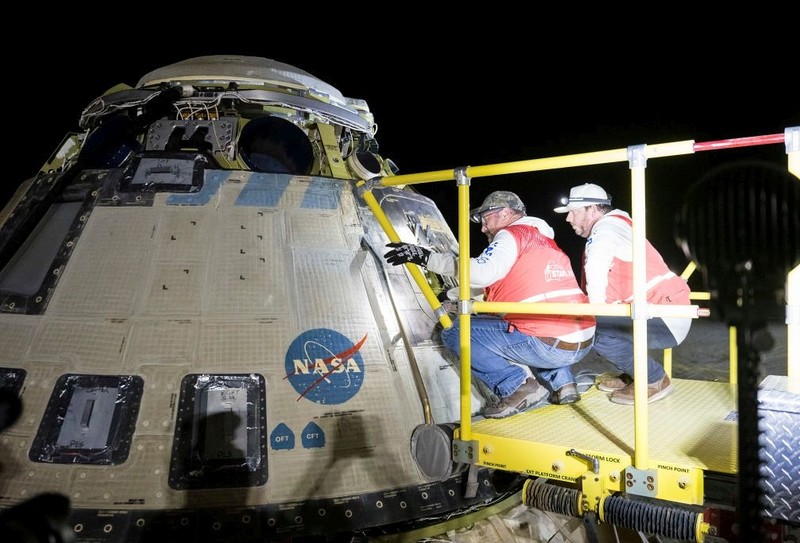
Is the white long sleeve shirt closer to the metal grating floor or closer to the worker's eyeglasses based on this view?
the worker's eyeglasses

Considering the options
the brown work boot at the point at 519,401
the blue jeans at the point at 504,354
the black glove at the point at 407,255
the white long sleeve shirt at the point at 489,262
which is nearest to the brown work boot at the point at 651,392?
the blue jeans at the point at 504,354

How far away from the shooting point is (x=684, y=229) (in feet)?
4.67

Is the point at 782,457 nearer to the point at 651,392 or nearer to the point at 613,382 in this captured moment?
the point at 651,392

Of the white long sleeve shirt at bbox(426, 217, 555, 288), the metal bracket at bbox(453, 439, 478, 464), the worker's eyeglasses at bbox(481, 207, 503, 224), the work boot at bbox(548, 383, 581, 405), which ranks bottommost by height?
the metal bracket at bbox(453, 439, 478, 464)

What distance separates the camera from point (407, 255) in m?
3.47

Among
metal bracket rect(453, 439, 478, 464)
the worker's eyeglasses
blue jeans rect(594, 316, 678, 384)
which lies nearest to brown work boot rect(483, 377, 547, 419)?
metal bracket rect(453, 439, 478, 464)

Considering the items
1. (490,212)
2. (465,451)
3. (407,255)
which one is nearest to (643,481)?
(465,451)

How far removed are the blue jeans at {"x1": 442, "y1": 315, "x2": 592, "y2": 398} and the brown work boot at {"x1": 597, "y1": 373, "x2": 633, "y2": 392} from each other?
0.49 meters

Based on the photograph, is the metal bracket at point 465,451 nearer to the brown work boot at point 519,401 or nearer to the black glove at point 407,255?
the brown work boot at point 519,401

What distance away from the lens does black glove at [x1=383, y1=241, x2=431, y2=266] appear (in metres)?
3.46

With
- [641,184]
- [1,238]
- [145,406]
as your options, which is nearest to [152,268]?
[145,406]

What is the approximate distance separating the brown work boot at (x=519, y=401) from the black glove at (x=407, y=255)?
37.8 inches

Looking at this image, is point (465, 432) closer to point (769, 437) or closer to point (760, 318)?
point (769, 437)

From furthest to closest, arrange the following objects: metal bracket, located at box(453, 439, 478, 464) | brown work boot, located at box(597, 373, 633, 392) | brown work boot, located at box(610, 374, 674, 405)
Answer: brown work boot, located at box(597, 373, 633, 392) < brown work boot, located at box(610, 374, 674, 405) < metal bracket, located at box(453, 439, 478, 464)
